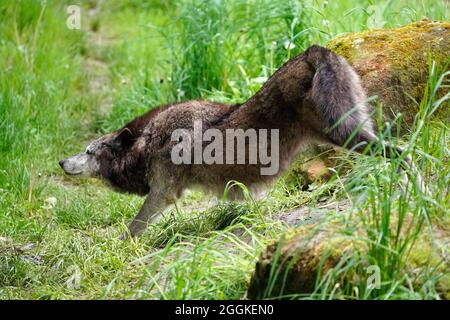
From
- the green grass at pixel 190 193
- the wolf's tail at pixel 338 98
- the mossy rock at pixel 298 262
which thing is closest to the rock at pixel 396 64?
the green grass at pixel 190 193

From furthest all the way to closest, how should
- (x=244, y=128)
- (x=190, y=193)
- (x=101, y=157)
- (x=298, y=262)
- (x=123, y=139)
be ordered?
(x=190, y=193) < (x=101, y=157) < (x=123, y=139) < (x=244, y=128) < (x=298, y=262)

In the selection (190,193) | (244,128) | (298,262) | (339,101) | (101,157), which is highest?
(339,101)

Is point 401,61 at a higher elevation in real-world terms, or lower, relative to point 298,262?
higher

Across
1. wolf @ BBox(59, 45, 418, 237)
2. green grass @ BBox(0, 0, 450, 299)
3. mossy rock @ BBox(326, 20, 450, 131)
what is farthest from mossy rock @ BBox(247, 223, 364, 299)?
mossy rock @ BBox(326, 20, 450, 131)

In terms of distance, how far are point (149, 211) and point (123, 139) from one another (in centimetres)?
71

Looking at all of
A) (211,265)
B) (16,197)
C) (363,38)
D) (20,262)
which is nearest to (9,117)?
(16,197)

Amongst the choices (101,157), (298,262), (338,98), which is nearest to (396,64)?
(338,98)

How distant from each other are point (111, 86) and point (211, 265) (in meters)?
5.88

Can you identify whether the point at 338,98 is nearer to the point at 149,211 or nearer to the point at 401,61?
the point at 401,61

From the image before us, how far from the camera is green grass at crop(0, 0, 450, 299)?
167 inches

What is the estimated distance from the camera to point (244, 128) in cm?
590

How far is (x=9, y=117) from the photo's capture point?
26.6 feet
